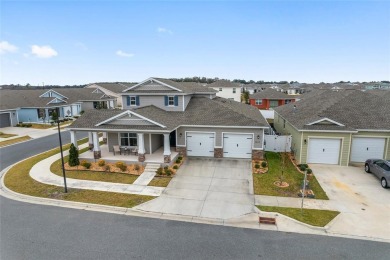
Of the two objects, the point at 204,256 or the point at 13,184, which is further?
the point at 13,184

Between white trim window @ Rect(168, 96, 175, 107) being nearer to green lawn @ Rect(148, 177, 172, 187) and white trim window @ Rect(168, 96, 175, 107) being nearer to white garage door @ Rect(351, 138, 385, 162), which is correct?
green lawn @ Rect(148, 177, 172, 187)

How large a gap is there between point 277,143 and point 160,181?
13.0m

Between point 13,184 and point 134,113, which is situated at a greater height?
point 134,113

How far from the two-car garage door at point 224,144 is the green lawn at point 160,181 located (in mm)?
5585

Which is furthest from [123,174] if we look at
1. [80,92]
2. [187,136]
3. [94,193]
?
[80,92]

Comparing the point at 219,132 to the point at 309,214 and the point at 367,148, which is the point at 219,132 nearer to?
the point at 309,214

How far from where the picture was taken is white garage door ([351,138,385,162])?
815 inches

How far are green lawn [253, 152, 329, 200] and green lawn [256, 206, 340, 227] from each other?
1850 mm

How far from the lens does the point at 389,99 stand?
83.1 feet

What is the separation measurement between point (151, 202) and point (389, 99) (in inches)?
1011

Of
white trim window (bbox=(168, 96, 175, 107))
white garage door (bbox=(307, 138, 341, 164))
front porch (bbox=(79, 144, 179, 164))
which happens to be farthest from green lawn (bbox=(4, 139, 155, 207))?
white garage door (bbox=(307, 138, 341, 164))

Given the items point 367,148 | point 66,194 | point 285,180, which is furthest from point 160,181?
point 367,148

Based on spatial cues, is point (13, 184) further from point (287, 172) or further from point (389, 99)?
point (389, 99)

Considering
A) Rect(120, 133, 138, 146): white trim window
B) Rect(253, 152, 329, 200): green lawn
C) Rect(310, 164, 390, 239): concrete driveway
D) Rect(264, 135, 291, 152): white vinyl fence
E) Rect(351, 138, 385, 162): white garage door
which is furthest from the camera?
Rect(264, 135, 291, 152): white vinyl fence
